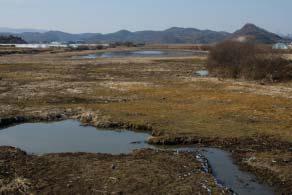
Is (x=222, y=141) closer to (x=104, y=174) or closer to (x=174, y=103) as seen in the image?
(x=104, y=174)

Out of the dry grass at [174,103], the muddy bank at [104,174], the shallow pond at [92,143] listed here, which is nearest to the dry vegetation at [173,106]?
the dry grass at [174,103]

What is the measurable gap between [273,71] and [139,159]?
44.3m

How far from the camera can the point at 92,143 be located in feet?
87.9

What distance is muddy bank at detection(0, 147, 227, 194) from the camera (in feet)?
57.6

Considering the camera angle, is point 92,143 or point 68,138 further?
point 68,138

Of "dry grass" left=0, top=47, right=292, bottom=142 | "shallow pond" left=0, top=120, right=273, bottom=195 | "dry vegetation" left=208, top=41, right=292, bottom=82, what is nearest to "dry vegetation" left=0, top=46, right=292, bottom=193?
"dry grass" left=0, top=47, right=292, bottom=142

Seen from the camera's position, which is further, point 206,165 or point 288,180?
point 206,165

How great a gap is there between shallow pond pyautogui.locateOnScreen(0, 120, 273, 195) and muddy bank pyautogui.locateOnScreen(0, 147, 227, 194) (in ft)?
4.19

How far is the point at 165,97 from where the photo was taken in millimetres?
42906

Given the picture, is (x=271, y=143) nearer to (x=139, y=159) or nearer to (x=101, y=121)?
(x=139, y=159)

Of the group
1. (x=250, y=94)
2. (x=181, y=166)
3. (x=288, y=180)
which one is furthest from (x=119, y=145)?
(x=250, y=94)

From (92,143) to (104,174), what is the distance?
770 cm

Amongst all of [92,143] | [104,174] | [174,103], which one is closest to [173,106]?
[174,103]

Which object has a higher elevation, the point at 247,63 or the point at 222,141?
the point at 247,63
